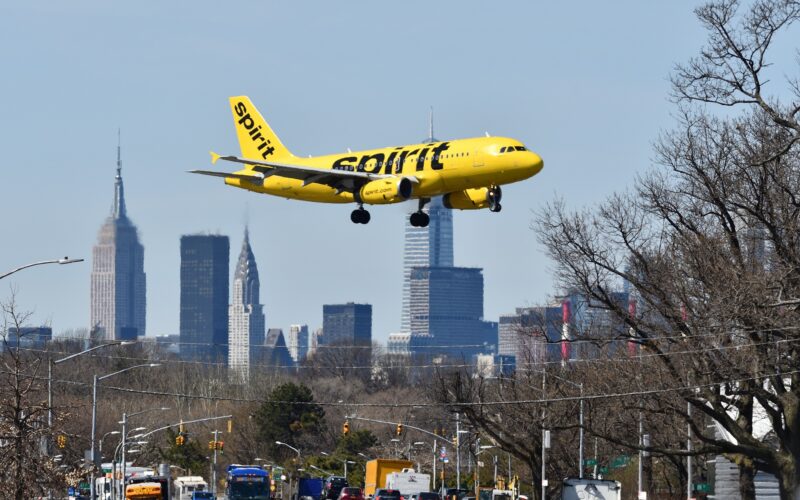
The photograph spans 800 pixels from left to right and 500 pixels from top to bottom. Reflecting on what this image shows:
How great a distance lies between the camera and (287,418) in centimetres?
13675

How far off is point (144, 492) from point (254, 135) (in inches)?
666

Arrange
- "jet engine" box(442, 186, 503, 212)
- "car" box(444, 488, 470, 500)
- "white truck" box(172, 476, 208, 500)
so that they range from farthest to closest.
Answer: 1. "white truck" box(172, 476, 208, 500)
2. "car" box(444, 488, 470, 500)
3. "jet engine" box(442, 186, 503, 212)

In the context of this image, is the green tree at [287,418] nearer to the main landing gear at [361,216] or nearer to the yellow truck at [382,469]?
the yellow truck at [382,469]

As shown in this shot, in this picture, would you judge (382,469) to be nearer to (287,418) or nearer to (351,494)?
(351,494)

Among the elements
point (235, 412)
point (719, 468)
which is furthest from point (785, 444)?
point (235, 412)

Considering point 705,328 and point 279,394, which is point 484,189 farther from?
point 279,394

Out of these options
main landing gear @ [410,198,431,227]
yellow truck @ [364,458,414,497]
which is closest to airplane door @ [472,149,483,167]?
main landing gear @ [410,198,431,227]

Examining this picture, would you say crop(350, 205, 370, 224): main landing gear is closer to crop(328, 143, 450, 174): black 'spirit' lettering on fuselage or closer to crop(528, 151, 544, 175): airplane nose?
crop(328, 143, 450, 174): black 'spirit' lettering on fuselage

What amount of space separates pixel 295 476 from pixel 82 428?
65.4 ft

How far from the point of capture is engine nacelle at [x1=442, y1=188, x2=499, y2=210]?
60781mm

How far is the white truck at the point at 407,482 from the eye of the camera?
264 ft

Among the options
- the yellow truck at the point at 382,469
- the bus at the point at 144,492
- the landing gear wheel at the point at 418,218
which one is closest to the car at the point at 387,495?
the bus at the point at 144,492

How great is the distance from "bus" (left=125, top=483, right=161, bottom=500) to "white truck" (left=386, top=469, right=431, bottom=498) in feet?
35.5

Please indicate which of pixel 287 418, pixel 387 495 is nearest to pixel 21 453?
pixel 387 495
